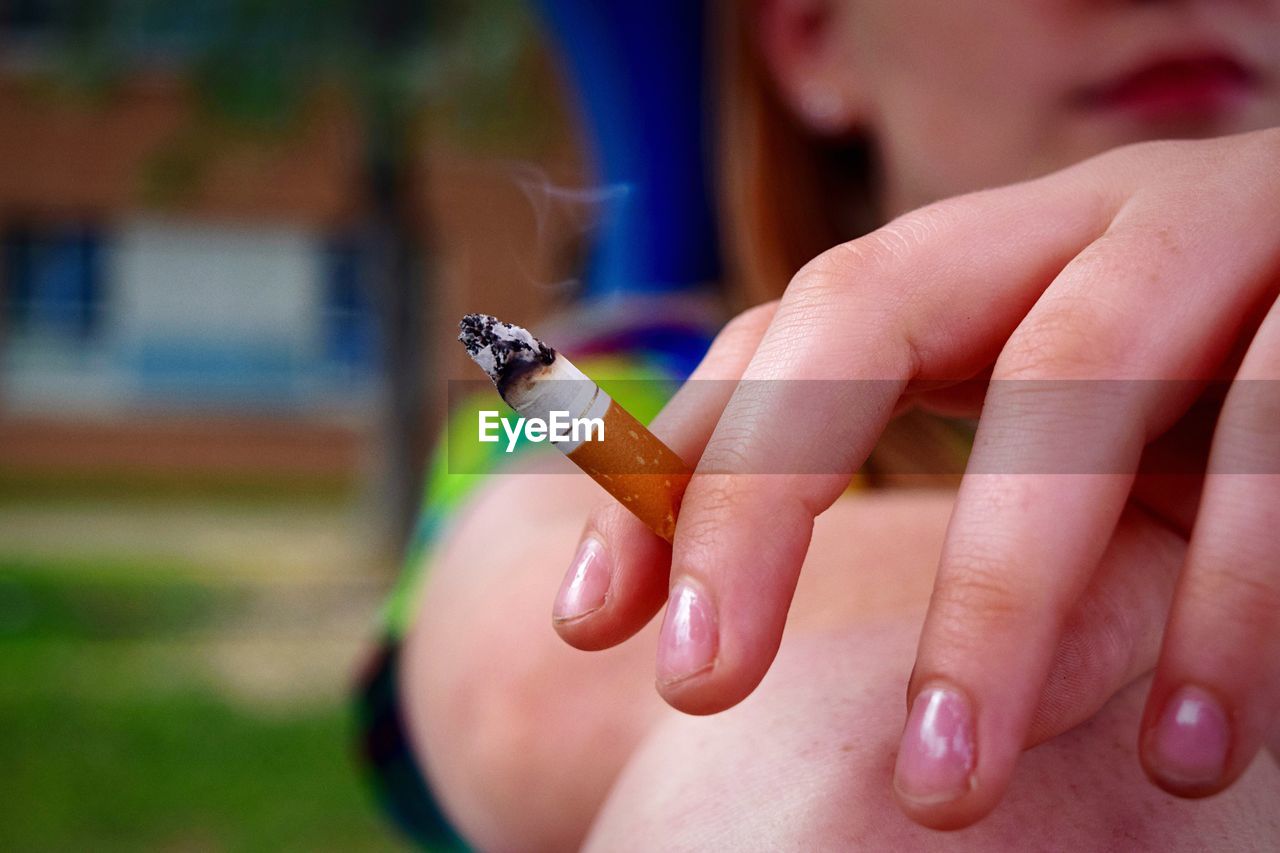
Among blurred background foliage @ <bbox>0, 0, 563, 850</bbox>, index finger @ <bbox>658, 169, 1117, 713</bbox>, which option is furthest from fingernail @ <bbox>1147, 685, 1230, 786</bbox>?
blurred background foliage @ <bbox>0, 0, 563, 850</bbox>

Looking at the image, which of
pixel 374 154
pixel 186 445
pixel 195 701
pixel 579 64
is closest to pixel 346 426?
pixel 186 445

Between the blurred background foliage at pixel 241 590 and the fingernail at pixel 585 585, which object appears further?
the blurred background foliage at pixel 241 590

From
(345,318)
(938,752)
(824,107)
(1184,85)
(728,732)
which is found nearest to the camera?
(938,752)

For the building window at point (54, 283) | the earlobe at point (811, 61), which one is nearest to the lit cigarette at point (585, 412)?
the earlobe at point (811, 61)

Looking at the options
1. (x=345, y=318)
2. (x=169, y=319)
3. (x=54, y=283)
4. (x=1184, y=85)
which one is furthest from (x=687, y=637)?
(x=54, y=283)

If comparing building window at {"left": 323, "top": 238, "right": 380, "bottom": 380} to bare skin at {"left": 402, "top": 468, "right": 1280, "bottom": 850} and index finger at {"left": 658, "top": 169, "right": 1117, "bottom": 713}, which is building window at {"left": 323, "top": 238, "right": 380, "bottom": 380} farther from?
index finger at {"left": 658, "top": 169, "right": 1117, "bottom": 713}

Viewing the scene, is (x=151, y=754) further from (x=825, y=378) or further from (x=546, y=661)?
(x=825, y=378)

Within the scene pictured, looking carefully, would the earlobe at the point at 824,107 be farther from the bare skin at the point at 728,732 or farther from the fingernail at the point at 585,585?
the fingernail at the point at 585,585
